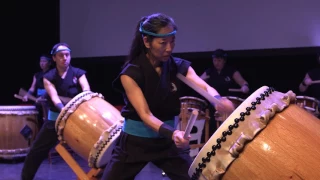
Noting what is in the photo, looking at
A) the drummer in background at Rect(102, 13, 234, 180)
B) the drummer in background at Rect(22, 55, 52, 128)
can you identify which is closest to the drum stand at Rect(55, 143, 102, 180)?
the drummer in background at Rect(102, 13, 234, 180)

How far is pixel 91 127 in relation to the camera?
9.47 ft

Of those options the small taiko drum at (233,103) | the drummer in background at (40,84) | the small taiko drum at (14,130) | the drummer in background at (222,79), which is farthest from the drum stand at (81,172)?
the drummer in background at (40,84)

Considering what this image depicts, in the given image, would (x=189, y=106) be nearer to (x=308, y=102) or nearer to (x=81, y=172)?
(x=308, y=102)

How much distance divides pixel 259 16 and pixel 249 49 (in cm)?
37

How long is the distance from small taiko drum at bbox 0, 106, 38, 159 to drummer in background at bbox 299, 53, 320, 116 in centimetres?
318

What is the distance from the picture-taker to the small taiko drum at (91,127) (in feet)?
8.90

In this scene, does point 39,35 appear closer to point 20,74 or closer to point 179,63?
point 20,74

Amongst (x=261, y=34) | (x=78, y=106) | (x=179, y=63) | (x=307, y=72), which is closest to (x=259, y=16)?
(x=261, y=34)

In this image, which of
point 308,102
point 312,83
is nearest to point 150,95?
point 308,102

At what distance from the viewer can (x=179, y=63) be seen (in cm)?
209

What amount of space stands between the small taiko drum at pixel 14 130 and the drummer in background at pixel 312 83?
3.18 meters

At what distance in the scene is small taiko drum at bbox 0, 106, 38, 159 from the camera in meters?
5.37

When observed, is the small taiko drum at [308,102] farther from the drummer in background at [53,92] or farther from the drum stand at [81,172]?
the drum stand at [81,172]

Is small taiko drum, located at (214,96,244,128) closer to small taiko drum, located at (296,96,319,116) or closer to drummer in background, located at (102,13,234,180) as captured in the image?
small taiko drum, located at (296,96,319,116)
